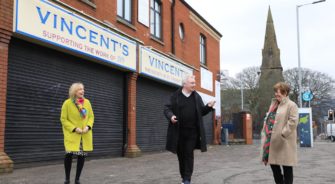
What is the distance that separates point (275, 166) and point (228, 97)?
58.3 m

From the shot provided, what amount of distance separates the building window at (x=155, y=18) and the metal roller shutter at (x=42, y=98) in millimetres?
4859

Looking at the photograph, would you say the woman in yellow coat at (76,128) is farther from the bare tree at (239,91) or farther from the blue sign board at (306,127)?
the bare tree at (239,91)

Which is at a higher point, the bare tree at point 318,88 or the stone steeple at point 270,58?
the stone steeple at point 270,58

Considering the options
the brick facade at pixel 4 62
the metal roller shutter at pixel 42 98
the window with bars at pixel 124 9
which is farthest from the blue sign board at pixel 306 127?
the brick facade at pixel 4 62

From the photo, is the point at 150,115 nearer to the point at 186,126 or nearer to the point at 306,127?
the point at 186,126

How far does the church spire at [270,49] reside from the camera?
8400 centimetres

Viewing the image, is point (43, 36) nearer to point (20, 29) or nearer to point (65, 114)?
point (20, 29)

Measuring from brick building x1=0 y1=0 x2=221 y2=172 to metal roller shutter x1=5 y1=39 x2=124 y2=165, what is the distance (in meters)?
0.02

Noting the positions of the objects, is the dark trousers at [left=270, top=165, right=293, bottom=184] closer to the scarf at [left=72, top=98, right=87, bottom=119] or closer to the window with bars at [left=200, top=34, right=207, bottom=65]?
the scarf at [left=72, top=98, right=87, bottom=119]

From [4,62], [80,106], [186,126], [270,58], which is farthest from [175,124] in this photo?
[270,58]

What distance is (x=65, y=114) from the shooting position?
21.8 feet

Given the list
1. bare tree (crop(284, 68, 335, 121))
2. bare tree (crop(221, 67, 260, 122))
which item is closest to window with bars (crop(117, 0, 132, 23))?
bare tree (crop(221, 67, 260, 122))

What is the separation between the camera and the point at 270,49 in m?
84.6

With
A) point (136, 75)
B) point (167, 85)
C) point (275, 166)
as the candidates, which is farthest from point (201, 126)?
point (167, 85)
